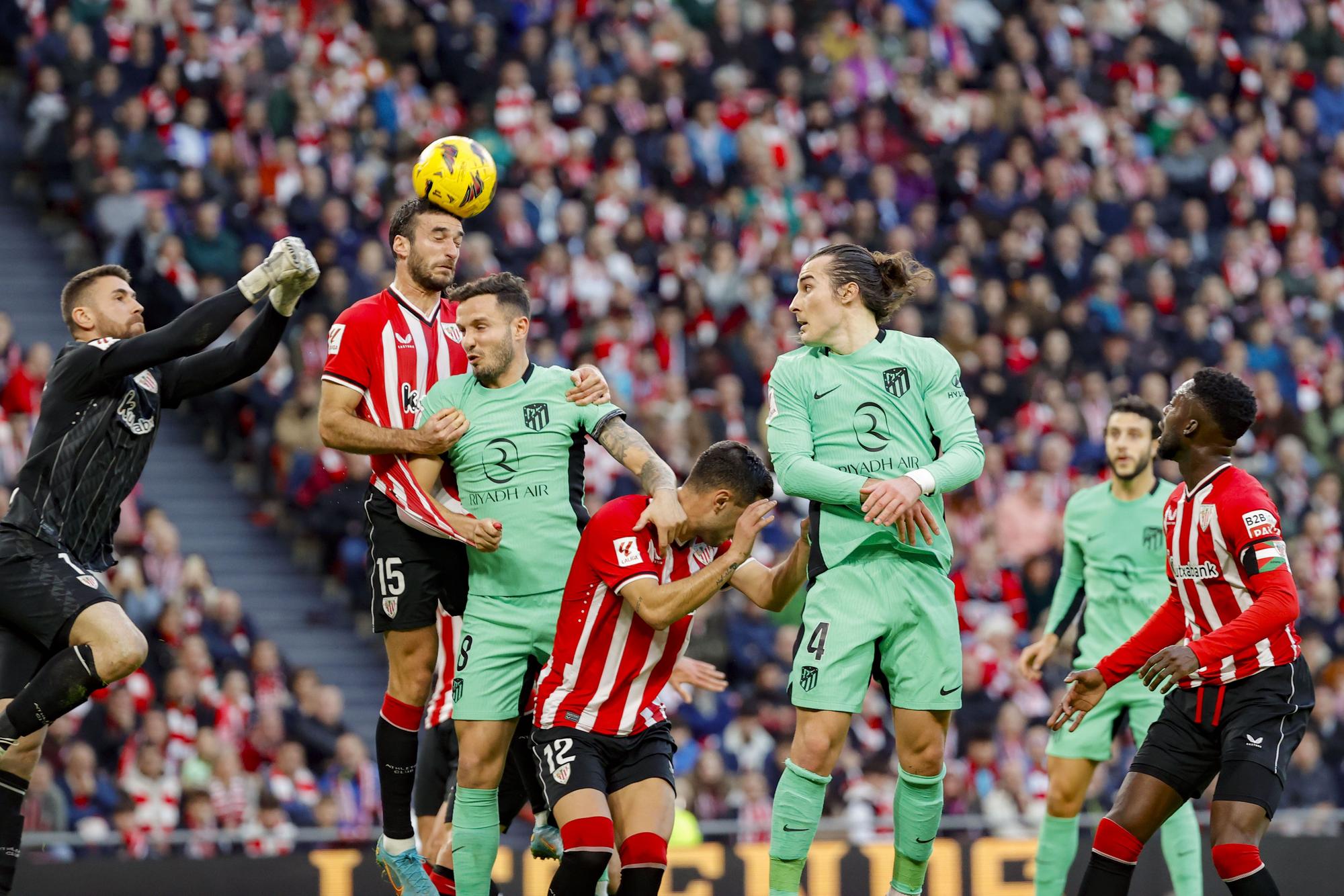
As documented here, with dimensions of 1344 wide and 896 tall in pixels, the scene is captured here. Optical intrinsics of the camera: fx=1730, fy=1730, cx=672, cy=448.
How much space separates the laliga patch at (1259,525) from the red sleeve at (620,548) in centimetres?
232

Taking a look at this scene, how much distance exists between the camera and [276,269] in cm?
722

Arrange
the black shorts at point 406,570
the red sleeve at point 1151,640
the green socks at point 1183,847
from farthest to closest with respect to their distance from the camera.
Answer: the green socks at point 1183,847, the black shorts at point 406,570, the red sleeve at point 1151,640

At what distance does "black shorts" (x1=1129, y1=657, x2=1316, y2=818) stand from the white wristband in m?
1.38

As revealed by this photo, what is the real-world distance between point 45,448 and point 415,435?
1653mm

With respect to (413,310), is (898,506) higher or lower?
lower

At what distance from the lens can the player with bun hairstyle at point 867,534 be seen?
22.3ft

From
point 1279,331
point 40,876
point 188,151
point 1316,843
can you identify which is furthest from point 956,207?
point 40,876

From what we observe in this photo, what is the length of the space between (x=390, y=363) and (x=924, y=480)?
247cm

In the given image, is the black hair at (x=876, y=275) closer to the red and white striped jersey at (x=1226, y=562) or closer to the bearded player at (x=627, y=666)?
the bearded player at (x=627, y=666)

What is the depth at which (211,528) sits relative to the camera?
14648mm

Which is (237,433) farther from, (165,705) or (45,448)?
(45,448)

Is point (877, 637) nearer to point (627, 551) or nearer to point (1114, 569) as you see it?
point (627, 551)

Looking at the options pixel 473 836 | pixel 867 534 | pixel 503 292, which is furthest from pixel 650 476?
pixel 473 836

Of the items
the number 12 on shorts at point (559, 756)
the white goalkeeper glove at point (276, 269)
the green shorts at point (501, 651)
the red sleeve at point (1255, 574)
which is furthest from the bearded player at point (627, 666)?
the red sleeve at point (1255, 574)
